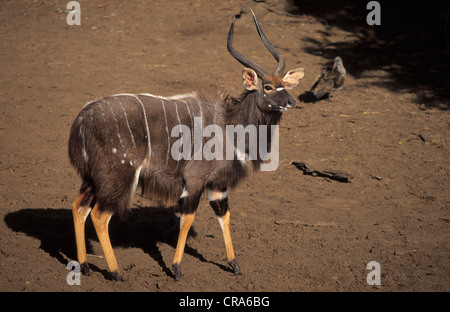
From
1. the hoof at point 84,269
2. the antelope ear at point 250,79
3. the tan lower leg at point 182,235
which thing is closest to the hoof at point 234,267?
the tan lower leg at point 182,235

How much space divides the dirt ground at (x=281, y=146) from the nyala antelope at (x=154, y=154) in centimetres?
59

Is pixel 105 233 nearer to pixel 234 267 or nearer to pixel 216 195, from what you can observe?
pixel 216 195

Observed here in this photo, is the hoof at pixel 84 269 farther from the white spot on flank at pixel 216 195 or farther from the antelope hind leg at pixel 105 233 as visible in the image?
the white spot on flank at pixel 216 195

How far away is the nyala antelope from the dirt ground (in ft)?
1.93

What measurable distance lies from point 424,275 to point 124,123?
3.29m

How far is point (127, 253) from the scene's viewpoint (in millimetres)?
5430

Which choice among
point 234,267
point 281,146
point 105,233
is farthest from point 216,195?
point 281,146

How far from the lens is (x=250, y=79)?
16.6 ft

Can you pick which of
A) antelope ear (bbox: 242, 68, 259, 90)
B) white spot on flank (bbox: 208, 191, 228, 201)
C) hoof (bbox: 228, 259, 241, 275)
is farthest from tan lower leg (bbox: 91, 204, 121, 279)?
antelope ear (bbox: 242, 68, 259, 90)

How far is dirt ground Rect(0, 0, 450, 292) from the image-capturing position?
5.21 m

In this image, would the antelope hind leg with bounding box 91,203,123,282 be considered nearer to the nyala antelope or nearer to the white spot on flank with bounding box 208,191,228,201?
the nyala antelope

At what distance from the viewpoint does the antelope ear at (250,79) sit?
501 cm
